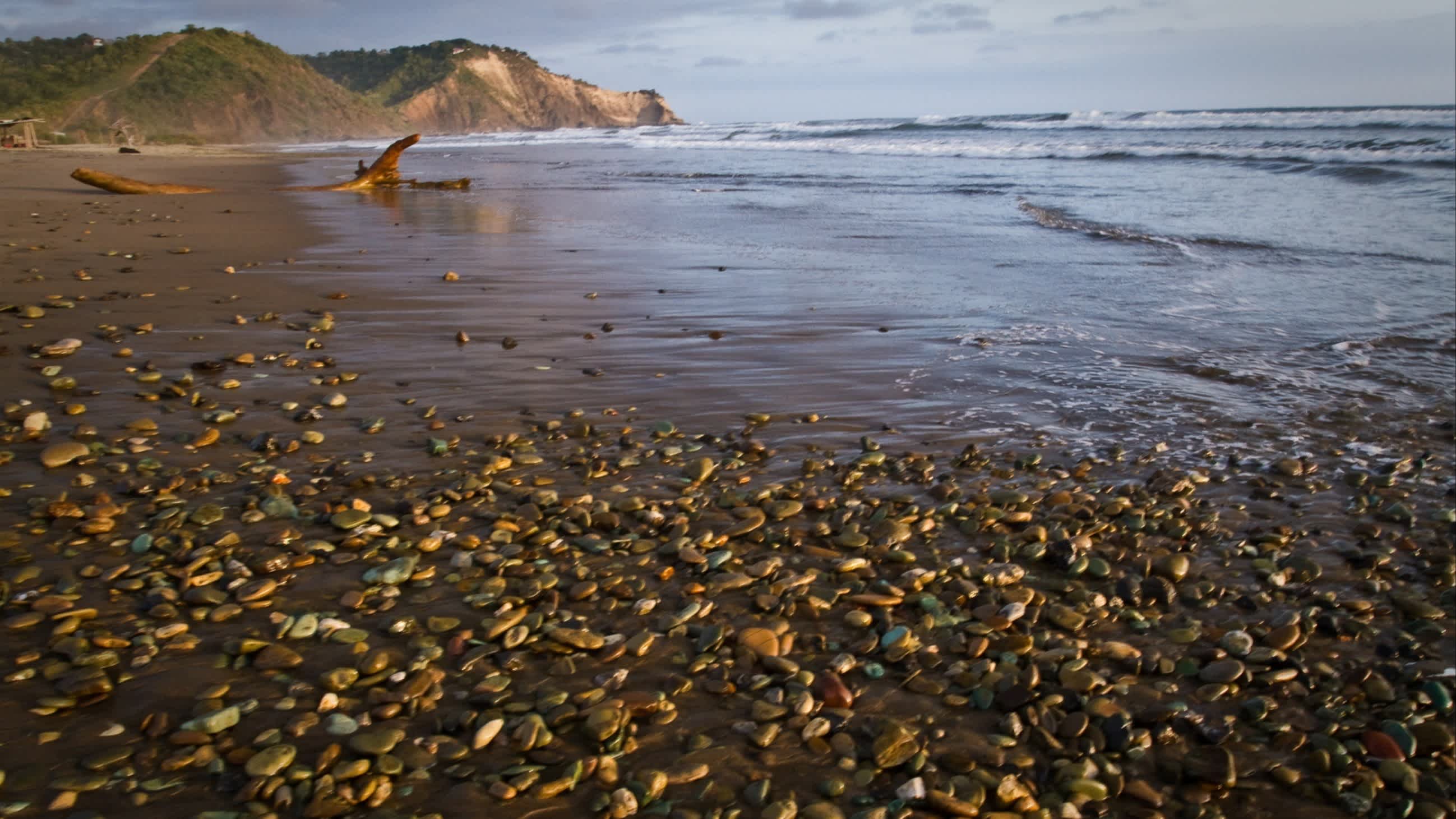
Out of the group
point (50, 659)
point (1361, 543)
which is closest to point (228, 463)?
point (50, 659)

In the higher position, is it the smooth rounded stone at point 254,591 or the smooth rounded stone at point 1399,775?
the smooth rounded stone at point 254,591

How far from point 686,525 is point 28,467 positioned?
2.64m

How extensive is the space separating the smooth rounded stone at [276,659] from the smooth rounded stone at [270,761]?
1.18 feet

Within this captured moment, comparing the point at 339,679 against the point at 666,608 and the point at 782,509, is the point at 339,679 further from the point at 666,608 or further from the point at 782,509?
the point at 782,509

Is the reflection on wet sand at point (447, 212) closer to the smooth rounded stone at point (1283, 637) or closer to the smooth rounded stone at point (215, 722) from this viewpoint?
the smooth rounded stone at point (215, 722)

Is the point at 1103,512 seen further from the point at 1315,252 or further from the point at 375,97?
the point at 375,97

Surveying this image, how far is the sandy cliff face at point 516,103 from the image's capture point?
94875mm

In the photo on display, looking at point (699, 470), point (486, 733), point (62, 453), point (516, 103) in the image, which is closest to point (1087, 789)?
point (486, 733)

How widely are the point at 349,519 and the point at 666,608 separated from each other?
4.11 ft

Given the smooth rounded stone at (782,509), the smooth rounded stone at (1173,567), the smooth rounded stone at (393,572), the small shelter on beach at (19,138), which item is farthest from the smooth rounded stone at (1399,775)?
the small shelter on beach at (19,138)

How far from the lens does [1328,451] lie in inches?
174

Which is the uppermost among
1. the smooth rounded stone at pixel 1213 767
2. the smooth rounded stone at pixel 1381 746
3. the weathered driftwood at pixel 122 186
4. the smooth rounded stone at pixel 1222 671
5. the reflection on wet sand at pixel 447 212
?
the weathered driftwood at pixel 122 186

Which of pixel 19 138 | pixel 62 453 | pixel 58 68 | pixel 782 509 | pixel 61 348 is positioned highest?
pixel 58 68

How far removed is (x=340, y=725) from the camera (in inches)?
86.2
